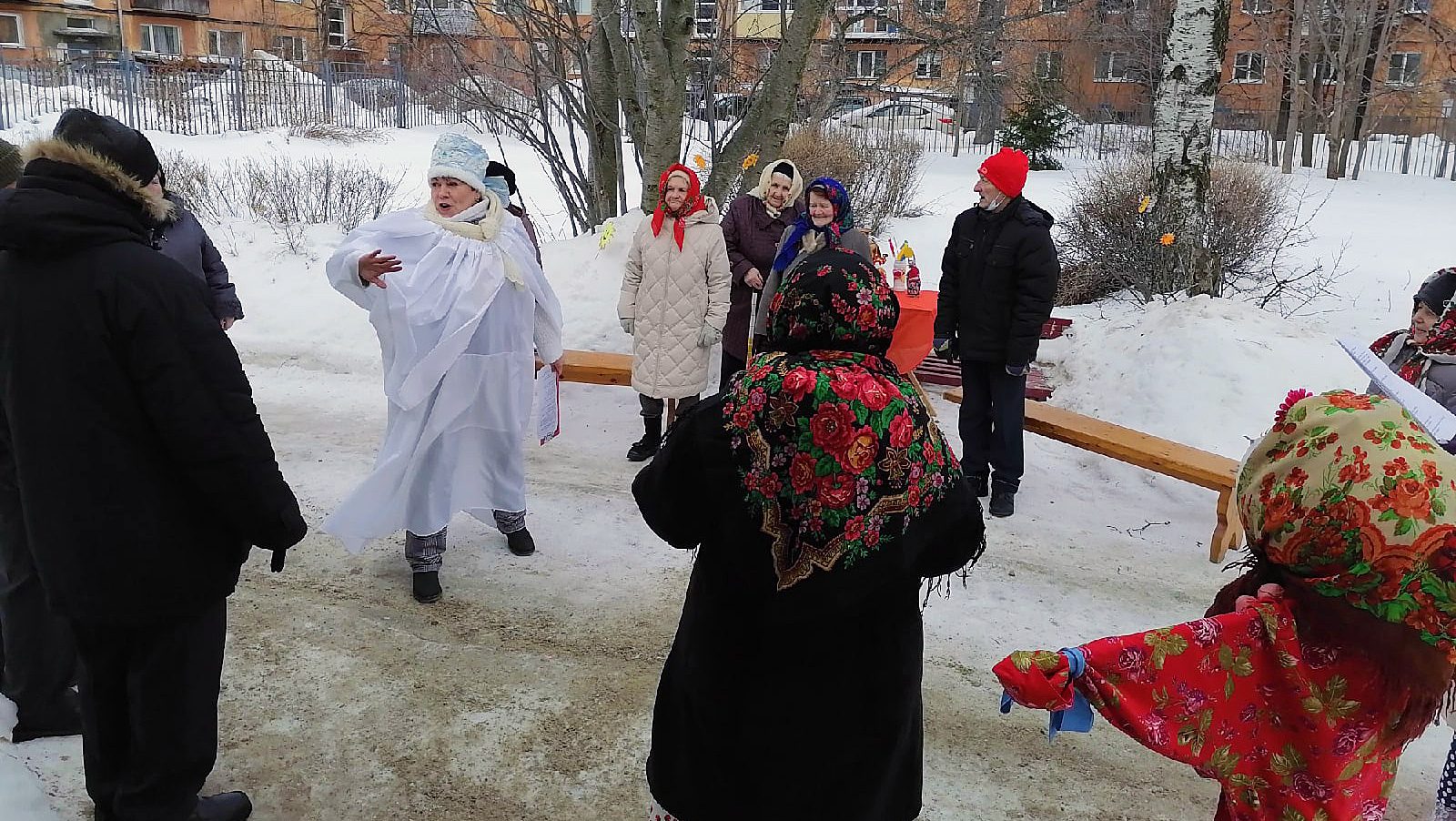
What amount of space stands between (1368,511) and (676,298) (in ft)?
14.6

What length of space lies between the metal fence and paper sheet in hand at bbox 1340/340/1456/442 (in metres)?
17.8

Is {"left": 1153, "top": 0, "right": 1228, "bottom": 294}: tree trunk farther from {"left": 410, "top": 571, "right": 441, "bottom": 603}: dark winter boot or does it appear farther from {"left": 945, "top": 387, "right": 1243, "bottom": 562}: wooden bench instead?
{"left": 410, "top": 571, "right": 441, "bottom": 603}: dark winter boot

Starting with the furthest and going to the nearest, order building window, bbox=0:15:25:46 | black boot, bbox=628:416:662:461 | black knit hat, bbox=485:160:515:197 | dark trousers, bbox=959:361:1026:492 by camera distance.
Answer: building window, bbox=0:15:25:46, black boot, bbox=628:416:662:461, dark trousers, bbox=959:361:1026:492, black knit hat, bbox=485:160:515:197

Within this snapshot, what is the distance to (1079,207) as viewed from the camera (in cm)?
1150

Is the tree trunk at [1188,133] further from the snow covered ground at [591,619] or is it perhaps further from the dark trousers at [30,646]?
the dark trousers at [30,646]

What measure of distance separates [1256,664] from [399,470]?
318 cm

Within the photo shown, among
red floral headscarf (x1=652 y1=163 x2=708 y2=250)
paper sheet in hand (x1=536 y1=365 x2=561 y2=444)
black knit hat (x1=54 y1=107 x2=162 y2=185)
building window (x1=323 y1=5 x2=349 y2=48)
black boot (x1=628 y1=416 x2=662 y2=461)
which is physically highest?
building window (x1=323 y1=5 x2=349 y2=48)

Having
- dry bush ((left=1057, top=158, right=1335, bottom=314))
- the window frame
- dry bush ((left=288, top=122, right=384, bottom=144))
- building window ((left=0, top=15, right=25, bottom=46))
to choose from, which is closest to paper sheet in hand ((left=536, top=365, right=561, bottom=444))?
dry bush ((left=1057, top=158, right=1335, bottom=314))

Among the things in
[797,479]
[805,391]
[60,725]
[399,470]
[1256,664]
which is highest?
[805,391]

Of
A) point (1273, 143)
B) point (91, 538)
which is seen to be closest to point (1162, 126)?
point (91, 538)

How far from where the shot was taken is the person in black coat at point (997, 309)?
17.2 feet

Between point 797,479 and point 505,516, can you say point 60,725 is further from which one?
point 797,479

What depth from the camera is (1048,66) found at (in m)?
27.7

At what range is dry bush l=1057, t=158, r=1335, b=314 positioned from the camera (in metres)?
9.91
